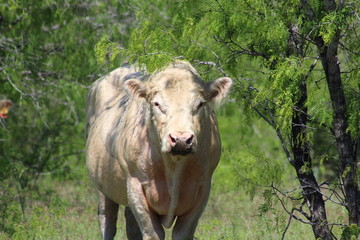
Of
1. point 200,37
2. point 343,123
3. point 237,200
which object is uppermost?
point 200,37

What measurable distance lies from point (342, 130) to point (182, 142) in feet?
5.68

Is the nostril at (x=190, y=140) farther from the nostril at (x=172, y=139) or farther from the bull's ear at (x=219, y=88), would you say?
the bull's ear at (x=219, y=88)

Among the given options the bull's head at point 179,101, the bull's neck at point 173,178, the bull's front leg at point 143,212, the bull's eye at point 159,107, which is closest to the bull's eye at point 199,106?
the bull's head at point 179,101

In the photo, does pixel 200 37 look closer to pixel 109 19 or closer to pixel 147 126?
pixel 147 126

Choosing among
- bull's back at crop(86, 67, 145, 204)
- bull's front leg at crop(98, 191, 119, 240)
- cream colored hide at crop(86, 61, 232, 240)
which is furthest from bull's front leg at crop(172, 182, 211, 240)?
bull's front leg at crop(98, 191, 119, 240)

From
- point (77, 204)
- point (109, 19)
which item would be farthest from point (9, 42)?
point (77, 204)

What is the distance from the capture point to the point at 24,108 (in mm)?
14711

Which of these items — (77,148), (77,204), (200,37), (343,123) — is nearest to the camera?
(343,123)

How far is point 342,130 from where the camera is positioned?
6.84 metres

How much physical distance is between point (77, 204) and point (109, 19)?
345 centimetres

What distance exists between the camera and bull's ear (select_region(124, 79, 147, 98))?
6.70m

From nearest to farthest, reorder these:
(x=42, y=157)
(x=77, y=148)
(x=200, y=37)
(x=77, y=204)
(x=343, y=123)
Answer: (x=343, y=123) → (x=200, y=37) → (x=77, y=204) → (x=42, y=157) → (x=77, y=148)

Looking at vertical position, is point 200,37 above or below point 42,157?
above

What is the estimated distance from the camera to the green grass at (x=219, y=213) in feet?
25.5
